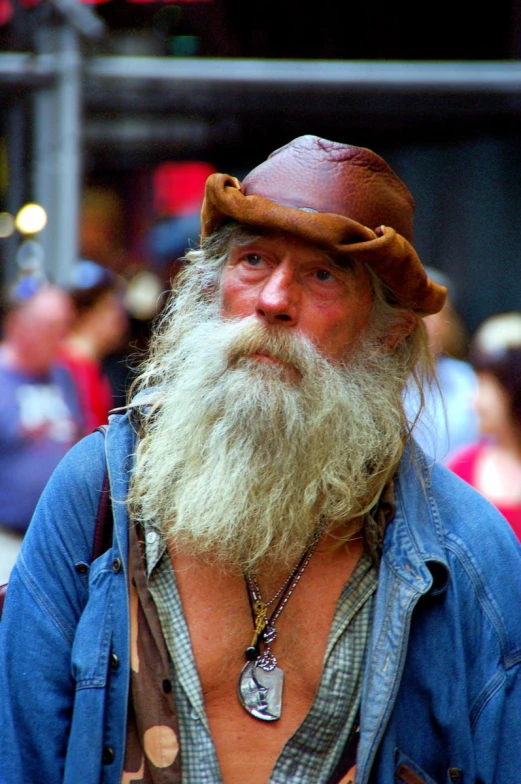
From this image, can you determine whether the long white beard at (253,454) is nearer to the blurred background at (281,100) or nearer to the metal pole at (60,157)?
the blurred background at (281,100)

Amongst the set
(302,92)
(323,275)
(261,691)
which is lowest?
(261,691)

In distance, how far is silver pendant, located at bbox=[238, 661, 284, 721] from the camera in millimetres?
2064

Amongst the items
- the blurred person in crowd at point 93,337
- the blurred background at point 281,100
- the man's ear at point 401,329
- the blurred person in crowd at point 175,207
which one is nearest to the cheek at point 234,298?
the man's ear at point 401,329

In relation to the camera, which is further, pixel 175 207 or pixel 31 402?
pixel 175 207

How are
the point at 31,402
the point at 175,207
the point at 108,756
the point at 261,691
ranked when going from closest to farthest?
the point at 108,756 → the point at 261,691 → the point at 31,402 → the point at 175,207

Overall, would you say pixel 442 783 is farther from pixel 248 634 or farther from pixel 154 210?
pixel 154 210

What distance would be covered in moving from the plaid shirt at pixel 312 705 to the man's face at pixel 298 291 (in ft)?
1.91

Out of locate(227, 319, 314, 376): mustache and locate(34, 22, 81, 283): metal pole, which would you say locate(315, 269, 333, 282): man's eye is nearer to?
locate(227, 319, 314, 376): mustache

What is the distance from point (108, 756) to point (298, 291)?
42.5 inches

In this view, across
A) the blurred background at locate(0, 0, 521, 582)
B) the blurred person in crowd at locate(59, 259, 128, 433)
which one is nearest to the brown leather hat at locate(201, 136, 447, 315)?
the blurred person in crowd at locate(59, 259, 128, 433)

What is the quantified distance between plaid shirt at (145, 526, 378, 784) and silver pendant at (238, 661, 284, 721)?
8cm

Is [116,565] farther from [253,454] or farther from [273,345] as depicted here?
[273,345]

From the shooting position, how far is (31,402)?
15.4ft

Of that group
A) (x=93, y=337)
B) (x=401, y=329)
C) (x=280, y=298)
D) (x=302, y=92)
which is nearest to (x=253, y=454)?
(x=280, y=298)
